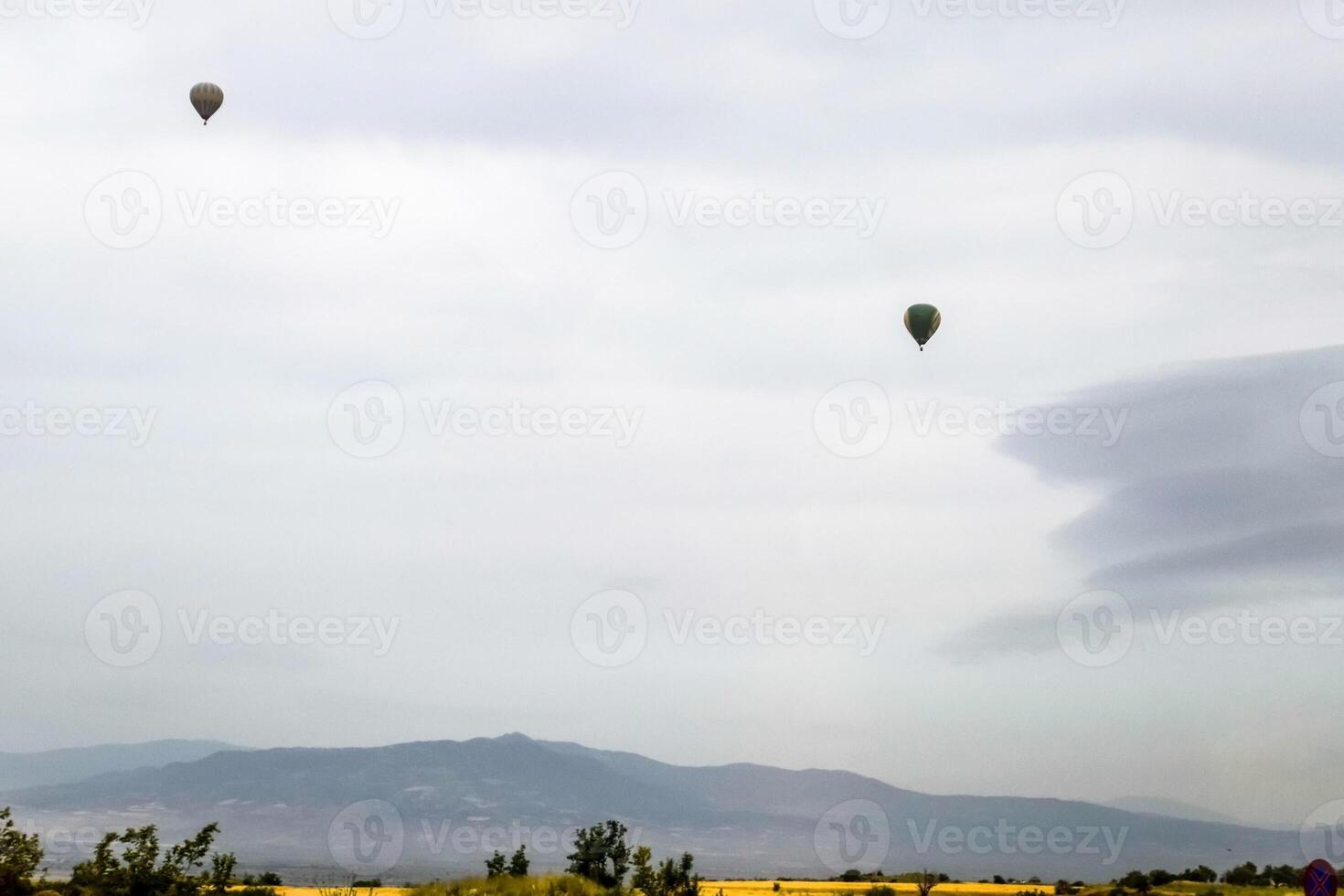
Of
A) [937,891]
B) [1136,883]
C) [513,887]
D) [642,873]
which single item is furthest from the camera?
[937,891]

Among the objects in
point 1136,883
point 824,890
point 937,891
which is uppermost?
point 1136,883

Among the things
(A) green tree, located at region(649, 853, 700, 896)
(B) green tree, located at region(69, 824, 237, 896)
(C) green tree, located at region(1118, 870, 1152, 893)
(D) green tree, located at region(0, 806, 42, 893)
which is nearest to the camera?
(A) green tree, located at region(649, 853, 700, 896)

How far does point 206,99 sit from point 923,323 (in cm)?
4684

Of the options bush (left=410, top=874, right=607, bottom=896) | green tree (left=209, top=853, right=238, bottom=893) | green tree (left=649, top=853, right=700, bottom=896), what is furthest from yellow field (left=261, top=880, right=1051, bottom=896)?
bush (left=410, top=874, right=607, bottom=896)

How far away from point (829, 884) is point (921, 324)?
1376 inches

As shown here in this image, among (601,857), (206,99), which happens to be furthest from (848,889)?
(206,99)

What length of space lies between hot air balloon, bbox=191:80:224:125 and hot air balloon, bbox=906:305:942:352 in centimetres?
4558

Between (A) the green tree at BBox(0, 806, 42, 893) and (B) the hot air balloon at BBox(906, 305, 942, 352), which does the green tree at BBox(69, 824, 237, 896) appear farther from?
(B) the hot air balloon at BBox(906, 305, 942, 352)

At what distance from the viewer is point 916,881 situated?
256ft

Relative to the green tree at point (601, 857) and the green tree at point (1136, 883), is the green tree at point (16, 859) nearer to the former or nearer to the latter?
the green tree at point (601, 857)

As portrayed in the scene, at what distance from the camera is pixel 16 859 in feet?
165

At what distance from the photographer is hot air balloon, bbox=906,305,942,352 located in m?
83.7

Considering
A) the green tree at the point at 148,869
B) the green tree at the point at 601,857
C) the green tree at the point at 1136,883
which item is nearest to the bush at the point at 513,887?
the green tree at the point at 601,857

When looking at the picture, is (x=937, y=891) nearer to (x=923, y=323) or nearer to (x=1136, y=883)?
(x=1136, y=883)
